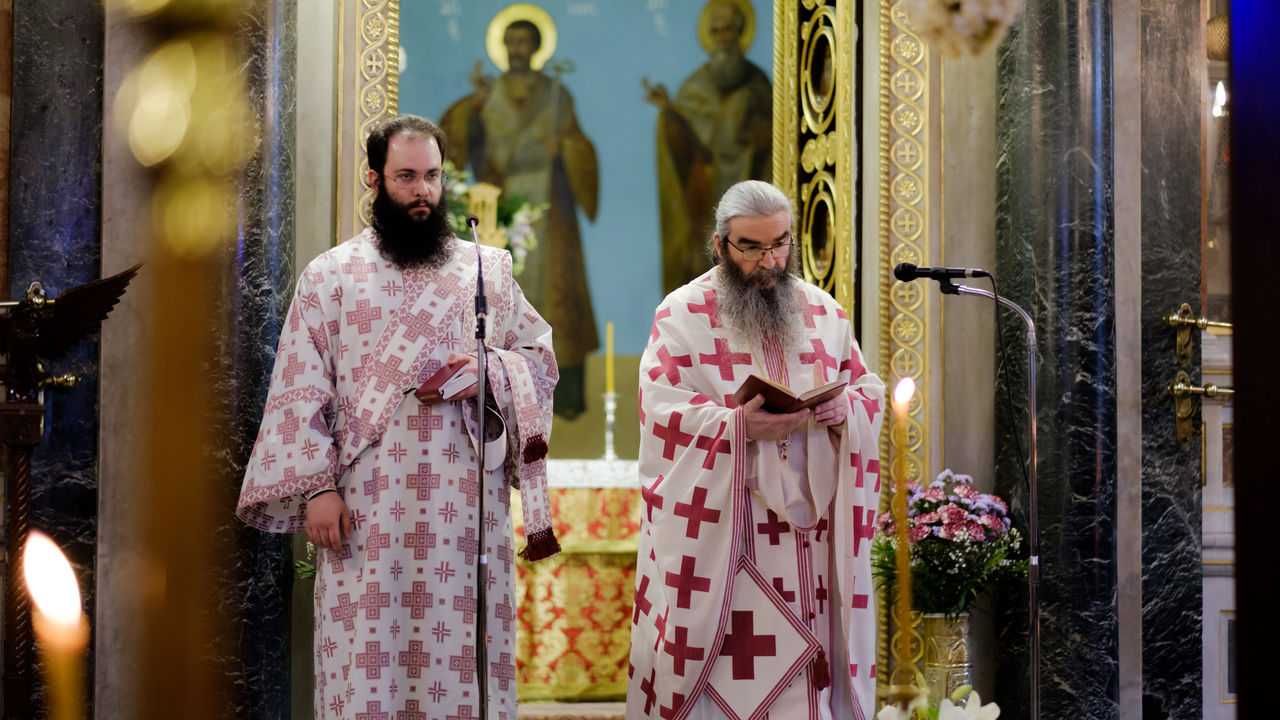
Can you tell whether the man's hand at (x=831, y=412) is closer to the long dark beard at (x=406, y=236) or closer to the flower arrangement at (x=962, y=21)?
the long dark beard at (x=406, y=236)

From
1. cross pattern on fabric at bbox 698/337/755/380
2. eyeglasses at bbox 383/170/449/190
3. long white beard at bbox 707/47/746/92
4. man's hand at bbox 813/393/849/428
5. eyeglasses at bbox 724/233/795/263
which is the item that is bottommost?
man's hand at bbox 813/393/849/428

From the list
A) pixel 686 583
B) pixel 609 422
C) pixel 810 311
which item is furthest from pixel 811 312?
pixel 609 422

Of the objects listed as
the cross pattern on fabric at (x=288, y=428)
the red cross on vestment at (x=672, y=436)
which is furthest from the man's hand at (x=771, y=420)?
the cross pattern on fabric at (x=288, y=428)

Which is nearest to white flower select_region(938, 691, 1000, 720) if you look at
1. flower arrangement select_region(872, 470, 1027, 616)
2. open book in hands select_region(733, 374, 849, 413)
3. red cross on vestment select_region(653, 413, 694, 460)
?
open book in hands select_region(733, 374, 849, 413)

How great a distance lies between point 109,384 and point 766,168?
153 inches

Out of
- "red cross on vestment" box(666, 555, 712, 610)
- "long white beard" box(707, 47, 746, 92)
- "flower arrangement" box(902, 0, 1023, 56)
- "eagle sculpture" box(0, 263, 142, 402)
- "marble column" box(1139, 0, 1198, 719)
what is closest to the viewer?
"flower arrangement" box(902, 0, 1023, 56)

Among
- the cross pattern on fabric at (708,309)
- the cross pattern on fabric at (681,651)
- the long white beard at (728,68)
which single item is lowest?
the cross pattern on fabric at (681,651)

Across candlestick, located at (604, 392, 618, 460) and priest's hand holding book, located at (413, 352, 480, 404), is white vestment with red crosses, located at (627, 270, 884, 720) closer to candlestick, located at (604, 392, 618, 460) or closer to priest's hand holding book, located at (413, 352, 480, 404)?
priest's hand holding book, located at (413, 352, 480, 404)

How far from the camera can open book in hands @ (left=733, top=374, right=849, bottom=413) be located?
11.1 feet

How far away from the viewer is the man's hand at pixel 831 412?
3.61 metres

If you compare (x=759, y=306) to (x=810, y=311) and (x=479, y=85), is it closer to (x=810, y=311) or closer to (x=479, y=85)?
(x=810, y=311)

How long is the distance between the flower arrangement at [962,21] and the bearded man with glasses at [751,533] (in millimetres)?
2069

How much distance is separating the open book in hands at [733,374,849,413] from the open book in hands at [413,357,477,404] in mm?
863

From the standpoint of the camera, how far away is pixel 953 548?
448 cm
